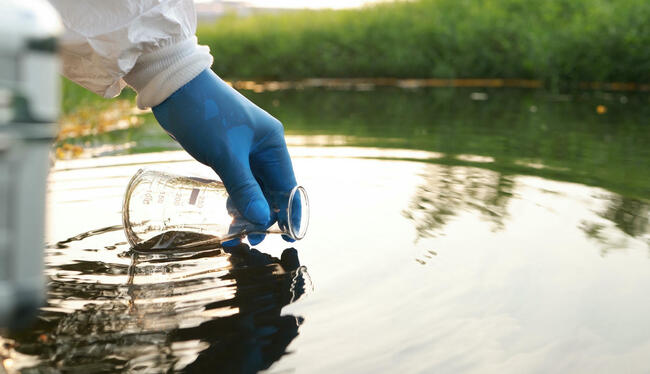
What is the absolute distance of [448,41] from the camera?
1005cm

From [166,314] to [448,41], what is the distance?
9.17 meters

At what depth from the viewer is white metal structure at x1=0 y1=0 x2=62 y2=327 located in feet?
2.01

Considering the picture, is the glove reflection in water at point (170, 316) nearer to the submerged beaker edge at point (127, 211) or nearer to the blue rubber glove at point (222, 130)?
the submerged beaker edge at point (127, 211)

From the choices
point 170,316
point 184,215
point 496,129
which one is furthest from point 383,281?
point 496,129

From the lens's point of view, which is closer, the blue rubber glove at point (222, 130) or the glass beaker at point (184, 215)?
the blue rubber glove at point (222, 130)

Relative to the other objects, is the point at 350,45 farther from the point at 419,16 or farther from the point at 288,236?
the point at 288,236

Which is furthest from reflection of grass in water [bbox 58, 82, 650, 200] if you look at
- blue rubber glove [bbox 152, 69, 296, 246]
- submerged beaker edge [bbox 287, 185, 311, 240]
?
blue rubber glove [bbox 152, 69, 296, 246]

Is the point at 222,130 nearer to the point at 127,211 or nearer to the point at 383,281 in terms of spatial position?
the point at 127,211

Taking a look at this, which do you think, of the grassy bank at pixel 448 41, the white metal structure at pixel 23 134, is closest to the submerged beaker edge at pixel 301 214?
the white metal structure at pixel 23 134

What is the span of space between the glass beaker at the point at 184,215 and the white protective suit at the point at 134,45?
242 mm

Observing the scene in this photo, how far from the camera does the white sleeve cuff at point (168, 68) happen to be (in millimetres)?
1645

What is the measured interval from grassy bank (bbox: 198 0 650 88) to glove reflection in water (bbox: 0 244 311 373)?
7294 millimetres

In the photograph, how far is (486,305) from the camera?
1.45 metres

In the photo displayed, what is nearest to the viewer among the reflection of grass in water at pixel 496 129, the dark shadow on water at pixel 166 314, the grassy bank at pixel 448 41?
the dark shadow on water at pixel 166 314
